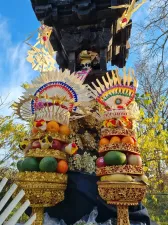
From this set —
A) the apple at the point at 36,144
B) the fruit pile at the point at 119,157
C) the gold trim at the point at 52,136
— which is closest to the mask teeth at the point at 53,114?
the gold trim at the point at 52,136

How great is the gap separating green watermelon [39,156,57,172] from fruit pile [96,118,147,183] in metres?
0.50

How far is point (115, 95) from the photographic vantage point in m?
3.31

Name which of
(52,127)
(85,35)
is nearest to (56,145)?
(52,127)

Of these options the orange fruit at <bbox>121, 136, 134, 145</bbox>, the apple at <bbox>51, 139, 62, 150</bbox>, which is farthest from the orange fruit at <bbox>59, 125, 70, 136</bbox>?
the orange fruit at <bbox>121, 136, 134, 145</bbox>

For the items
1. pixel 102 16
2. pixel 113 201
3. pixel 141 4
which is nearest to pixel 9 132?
pixel 102 16

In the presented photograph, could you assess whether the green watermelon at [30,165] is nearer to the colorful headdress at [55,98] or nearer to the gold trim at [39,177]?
the gold trim at [39,177]

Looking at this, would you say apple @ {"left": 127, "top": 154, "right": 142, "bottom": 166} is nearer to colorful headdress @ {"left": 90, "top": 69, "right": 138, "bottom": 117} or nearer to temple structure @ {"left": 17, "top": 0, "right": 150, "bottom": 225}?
colorful headdress @ {"left": 90, "top": 69, "right": 138, "bottom": 117}

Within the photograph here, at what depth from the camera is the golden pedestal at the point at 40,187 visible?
9.64ft

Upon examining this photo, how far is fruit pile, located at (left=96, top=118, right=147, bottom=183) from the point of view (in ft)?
9.07

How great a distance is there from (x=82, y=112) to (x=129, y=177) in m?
1.19

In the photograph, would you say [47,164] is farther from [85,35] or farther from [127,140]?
[85,35]

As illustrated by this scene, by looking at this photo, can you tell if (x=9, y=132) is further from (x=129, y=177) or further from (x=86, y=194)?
(x=129, y=177)

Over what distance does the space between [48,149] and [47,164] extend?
21 cm

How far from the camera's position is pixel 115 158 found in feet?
9.12
